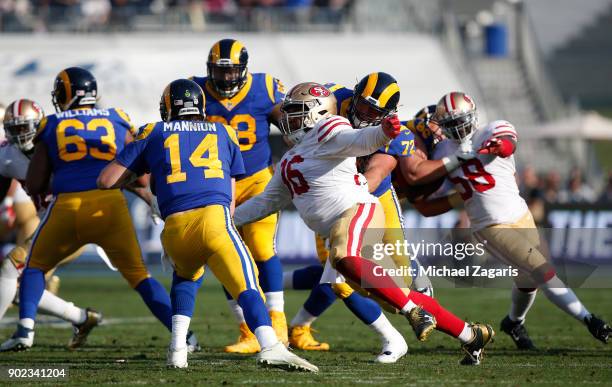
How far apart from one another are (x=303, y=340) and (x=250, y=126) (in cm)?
169

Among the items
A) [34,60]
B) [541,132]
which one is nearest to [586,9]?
[541,132]

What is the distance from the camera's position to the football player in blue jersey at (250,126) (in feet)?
27.7

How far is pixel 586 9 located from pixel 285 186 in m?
Answer: 33.3

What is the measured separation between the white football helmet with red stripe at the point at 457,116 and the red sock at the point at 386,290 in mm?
1841

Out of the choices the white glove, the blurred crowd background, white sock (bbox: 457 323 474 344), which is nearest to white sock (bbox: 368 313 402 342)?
white sock (bbox: 457 323 474 344)

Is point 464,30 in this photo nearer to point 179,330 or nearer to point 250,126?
point 250,126

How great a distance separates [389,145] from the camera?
7910mm

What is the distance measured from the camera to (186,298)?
285 inches

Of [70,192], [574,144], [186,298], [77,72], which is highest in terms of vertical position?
[77,72]

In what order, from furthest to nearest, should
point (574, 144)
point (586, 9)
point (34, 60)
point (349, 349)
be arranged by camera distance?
point (586, 9), point (574, 144), point (34, 60), point (349, 349)

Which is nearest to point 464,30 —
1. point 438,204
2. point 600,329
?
point 438,204

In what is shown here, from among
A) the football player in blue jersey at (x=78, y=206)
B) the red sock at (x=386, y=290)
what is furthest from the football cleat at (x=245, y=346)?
the red sock at (x=386, y=290)

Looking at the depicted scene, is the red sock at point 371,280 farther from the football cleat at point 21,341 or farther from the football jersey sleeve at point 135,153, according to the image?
the football cleat at point 21,341

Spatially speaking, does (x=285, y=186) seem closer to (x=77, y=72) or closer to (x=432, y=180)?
(x=432, y=180)
